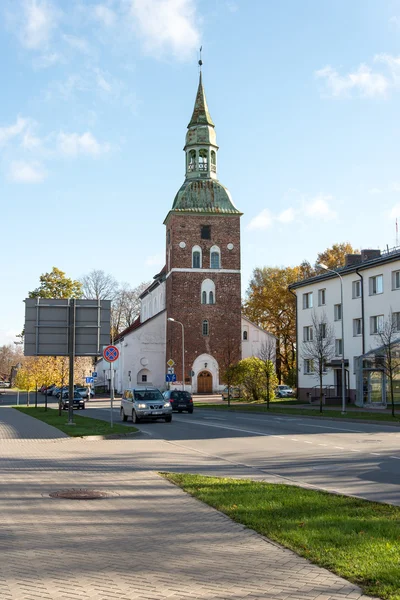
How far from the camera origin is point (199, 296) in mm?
70875

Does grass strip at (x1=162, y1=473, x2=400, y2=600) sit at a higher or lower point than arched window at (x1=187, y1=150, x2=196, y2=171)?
lower

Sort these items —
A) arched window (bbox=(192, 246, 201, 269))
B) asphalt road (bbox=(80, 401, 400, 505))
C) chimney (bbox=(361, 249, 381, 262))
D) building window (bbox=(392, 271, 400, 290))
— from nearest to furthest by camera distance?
asphalt road (bbox=(80, 401, 400, 505)) < building window (bbox=(392, 271, 400, 290)) < chimney (bbox=(361, 249, 381, 262)) < arched window (bbox=(192, 246, 201, 269))

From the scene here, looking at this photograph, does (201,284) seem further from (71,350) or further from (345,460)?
(345,460)

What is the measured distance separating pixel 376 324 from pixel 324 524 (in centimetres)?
3963

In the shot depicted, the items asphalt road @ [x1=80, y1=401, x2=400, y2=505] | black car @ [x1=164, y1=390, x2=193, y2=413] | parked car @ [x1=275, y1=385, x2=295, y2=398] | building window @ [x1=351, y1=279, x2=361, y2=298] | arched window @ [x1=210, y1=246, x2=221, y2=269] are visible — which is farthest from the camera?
arched window @ [x1=210, y1=246, x2=221, y2=269]

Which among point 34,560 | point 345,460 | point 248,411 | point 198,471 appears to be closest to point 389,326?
point 248,411

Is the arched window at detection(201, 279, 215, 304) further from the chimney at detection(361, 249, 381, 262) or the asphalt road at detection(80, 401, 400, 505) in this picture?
the asphalt road at detection(80, 401, 400, 505)

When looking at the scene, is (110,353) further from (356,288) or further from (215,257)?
(215,257)

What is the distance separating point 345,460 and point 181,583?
34.0ft

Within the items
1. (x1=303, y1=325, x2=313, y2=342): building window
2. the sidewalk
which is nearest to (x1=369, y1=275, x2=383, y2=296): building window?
(x1=303, y1=325, x2=313, y2=342): building window

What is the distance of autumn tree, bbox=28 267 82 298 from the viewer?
257 feet

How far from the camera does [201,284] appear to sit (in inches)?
2800

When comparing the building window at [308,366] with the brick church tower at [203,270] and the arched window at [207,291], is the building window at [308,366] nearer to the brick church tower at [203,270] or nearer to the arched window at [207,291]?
the brick church tower at [203,270]

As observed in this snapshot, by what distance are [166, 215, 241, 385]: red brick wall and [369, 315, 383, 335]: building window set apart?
2379 centimetres
